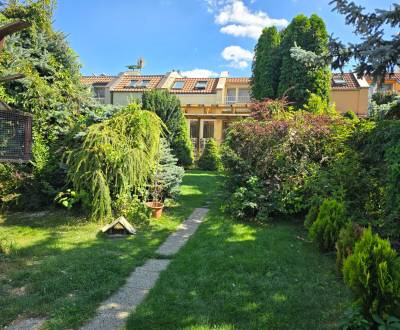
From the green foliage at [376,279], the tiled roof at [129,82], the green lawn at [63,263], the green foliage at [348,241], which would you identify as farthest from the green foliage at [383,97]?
→ the green foliage at [376,279]

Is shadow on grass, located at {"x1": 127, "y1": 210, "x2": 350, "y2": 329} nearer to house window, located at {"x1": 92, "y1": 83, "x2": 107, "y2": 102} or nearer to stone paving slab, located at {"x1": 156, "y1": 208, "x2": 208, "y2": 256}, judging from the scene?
stone paving slab, located at {"x1": 156, "y1": 208, "x2": 208, "y2": 256}

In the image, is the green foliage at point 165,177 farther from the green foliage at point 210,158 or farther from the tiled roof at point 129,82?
the tiled roof at point 129,82

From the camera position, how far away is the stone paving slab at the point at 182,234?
538cm

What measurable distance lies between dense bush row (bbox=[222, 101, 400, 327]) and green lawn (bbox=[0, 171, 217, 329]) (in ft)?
6.77

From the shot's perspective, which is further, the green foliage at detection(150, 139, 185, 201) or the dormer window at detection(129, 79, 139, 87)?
the dormer window at detection(129, 79, 139, 87)

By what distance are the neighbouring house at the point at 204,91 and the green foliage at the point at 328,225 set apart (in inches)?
717

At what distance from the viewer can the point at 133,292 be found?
3.78m

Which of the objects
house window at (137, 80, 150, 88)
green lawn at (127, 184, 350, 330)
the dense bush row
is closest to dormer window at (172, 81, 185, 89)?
house window at (137, 80, 150, 88)

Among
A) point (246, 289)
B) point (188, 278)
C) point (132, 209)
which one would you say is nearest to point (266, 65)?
point (132, 209)

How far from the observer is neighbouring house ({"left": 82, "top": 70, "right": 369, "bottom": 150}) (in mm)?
23469

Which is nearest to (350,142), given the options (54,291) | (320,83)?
(54,291)

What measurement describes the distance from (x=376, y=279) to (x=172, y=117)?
43.5ft

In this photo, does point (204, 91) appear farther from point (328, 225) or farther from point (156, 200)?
point (328, 225)

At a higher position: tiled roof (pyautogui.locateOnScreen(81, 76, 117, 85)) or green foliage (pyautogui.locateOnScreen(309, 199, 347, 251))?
tiled roof (pyautogui.locateOnScreen(81, 76, 117, 85))
